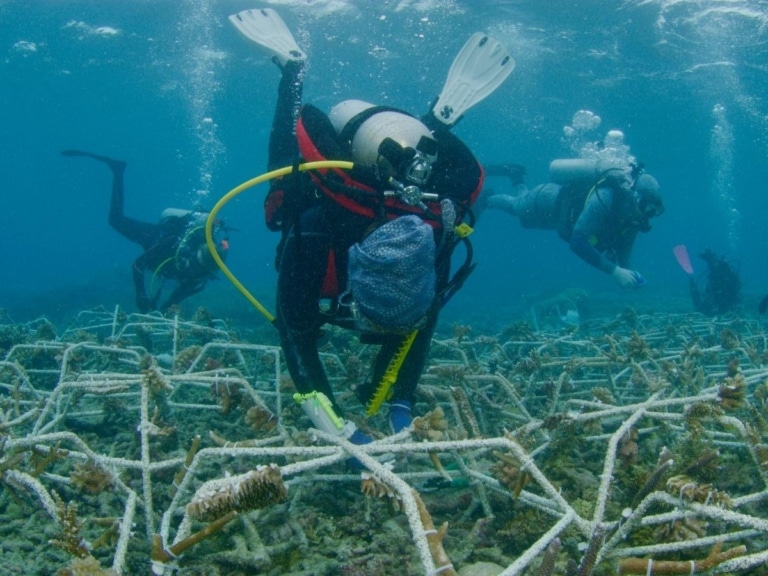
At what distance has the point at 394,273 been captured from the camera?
2.49m

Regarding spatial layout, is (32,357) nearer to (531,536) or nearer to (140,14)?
(531,536)

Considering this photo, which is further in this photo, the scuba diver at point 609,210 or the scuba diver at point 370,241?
the scuba diver at point 609,210

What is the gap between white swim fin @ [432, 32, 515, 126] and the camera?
4.57 metres

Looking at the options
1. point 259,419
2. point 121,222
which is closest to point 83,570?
point 259,419

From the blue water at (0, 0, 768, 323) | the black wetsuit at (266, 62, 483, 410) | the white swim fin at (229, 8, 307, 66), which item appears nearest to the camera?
the black wetsuit at (266, 62, 483, 410)

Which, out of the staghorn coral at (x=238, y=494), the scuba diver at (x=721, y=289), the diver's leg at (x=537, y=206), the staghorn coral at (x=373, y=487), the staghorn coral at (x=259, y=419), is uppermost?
the staghorn coral at (x=238, y=494)

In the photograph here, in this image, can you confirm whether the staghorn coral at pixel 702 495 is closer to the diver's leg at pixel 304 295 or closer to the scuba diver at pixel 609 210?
the diver's leg at pixel 304 295

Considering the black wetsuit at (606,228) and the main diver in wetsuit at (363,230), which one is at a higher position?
the main diver in wetsuit at (363,230)

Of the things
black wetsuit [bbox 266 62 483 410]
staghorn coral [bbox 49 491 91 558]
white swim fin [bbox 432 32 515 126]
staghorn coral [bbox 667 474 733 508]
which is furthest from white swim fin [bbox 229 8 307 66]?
staghorn coral [bbox 667 474 733 508]

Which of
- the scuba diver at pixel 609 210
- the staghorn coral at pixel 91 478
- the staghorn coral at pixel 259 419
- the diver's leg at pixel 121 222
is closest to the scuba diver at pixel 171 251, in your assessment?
the diver's leg at pixel 121 222

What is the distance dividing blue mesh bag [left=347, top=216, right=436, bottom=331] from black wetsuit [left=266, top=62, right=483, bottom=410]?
2.00 feet

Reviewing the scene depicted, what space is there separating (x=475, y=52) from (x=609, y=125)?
3310 centimetres

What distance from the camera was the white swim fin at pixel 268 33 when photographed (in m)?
4.74

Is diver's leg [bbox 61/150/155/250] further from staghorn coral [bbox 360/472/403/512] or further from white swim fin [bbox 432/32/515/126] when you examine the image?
staghorn coral [bbox 360/472/403/512]
